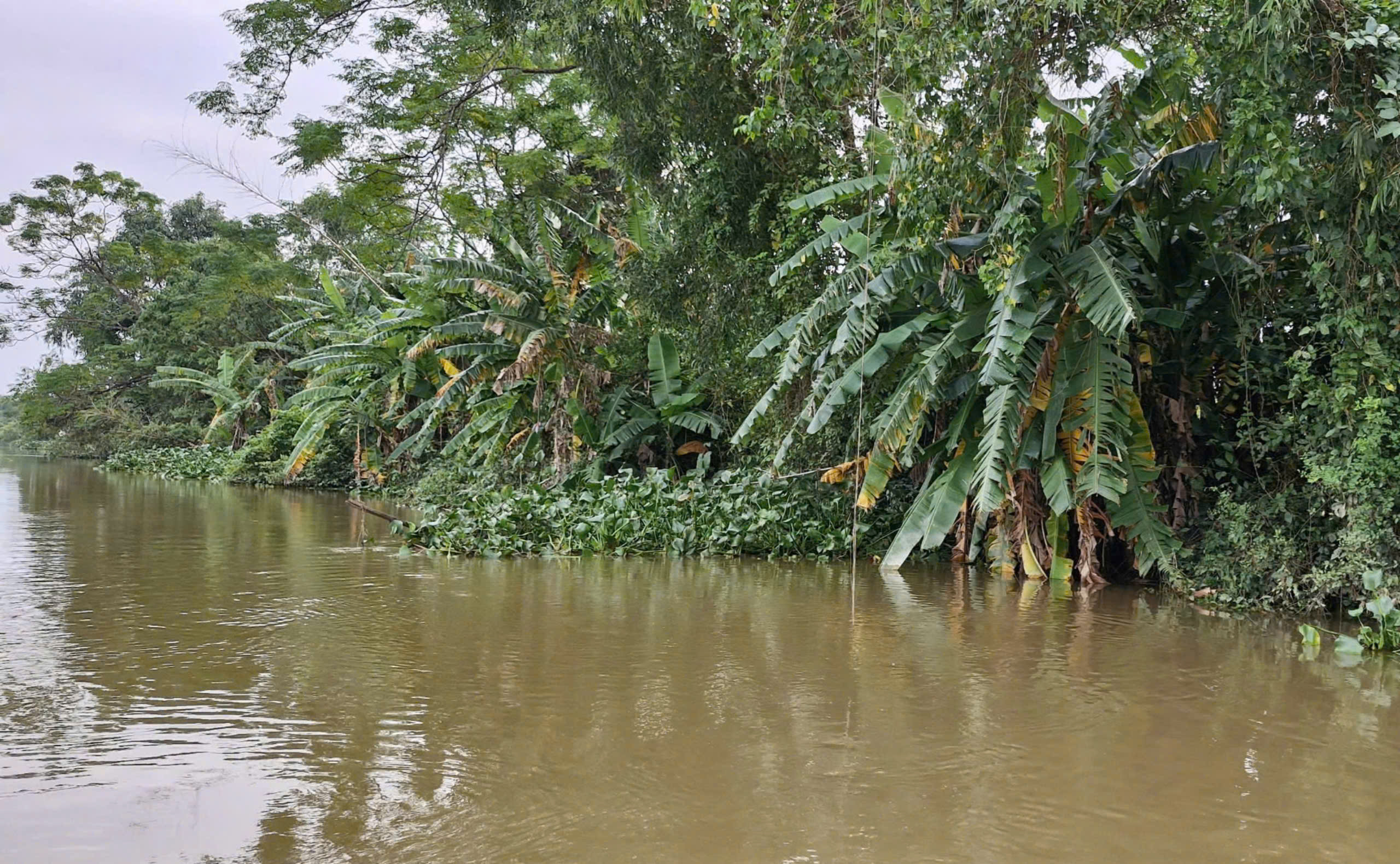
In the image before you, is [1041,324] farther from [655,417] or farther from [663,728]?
[655,417]

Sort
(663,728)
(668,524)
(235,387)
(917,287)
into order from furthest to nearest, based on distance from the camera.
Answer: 1. (235,387)
2. (668,524)
3. (917,287)
4. (663,728)

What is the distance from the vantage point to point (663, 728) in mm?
4199

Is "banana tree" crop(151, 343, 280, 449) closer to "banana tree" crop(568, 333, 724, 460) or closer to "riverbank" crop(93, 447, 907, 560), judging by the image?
"banana tree" crop(568, 333, 724, 460)

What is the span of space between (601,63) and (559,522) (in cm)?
477

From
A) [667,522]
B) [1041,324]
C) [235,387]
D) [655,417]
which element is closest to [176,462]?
[235,387]

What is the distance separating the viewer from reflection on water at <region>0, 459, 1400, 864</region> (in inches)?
122

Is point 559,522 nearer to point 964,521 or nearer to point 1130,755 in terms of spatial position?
point 964,521

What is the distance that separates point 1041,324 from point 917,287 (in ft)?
4.24

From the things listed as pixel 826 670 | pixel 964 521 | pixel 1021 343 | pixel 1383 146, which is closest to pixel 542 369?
pixel 964 521

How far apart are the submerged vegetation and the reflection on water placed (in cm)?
136

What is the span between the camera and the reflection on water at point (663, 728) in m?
3.09

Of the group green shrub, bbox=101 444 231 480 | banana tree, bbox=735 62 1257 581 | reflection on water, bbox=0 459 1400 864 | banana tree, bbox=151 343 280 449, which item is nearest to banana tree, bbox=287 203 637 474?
banana tree, bbox=735 62 1257 581

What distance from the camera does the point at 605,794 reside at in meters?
3.42

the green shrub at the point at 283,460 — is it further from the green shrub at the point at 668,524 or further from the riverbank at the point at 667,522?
the green shrub at the point at 668,524
